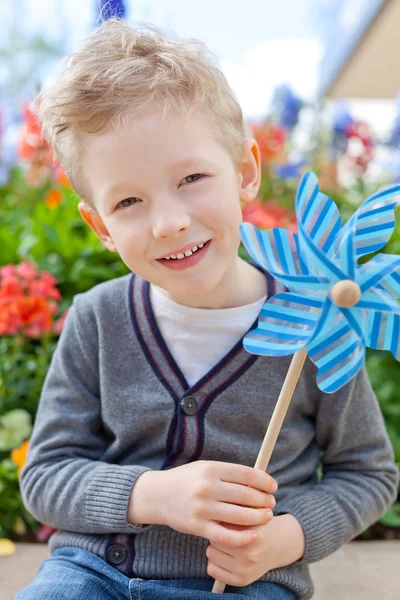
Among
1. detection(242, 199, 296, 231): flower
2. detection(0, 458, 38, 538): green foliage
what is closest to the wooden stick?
detection(0, 458, 38, 538): green foliage

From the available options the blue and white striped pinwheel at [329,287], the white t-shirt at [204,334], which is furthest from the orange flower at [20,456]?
the blue and white striped pinwheel at [329,287]

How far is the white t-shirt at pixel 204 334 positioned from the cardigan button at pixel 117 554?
297 mm

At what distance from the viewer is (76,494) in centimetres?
126

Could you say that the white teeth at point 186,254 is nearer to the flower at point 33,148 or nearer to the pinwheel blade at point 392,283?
the pinwheel blade at point 392,283

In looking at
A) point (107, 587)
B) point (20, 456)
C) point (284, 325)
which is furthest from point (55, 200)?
point (284, 325)

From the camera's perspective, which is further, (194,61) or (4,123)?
(4,123)

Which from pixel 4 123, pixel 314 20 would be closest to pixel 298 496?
pixel 4 123

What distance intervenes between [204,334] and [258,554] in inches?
15.5

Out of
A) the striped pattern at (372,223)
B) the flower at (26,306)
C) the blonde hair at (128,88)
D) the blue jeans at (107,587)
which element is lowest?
the blue jeans at (107,587)

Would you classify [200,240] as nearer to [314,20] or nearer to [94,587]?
[94,587]

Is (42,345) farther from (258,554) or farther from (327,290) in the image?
(327,290)

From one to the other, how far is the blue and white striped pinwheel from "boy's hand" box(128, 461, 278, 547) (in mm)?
205

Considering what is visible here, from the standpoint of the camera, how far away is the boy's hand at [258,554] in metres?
1.08

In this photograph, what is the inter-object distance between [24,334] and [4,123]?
1731mm
